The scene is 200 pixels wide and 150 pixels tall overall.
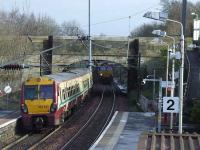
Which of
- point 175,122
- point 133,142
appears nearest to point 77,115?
point 175,122

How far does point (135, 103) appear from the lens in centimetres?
4869

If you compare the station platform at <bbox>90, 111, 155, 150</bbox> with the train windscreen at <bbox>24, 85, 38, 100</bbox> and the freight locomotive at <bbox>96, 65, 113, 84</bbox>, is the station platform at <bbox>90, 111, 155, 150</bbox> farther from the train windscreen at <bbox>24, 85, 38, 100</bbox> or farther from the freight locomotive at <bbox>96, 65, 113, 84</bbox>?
the freight locomotive at <bbox>96, 65, 113, 84</bbox>

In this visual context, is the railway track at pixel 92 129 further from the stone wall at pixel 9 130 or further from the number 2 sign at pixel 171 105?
the number 2 sign at pixel 171 105

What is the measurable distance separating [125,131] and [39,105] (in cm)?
469

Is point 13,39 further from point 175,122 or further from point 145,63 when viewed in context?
point 175,122

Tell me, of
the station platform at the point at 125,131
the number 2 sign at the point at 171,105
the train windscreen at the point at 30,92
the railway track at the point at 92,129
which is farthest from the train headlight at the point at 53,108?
the number 2 sign at the point at 171,105

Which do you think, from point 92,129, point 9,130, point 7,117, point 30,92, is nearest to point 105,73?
point 92,129

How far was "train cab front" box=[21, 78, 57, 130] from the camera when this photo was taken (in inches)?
1118

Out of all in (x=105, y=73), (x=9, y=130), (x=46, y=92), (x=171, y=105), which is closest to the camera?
(x=171, y=105)

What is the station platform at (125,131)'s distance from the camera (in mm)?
23500

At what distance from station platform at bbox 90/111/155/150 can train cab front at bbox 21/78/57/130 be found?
3128mm

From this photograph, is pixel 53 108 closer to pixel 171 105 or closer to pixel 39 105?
pixel 39 105

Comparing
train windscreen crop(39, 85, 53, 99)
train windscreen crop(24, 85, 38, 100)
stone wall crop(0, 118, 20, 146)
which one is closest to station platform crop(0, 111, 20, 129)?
stone wall crop(0, 118, 20, 146)

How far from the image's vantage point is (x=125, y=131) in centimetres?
2834
